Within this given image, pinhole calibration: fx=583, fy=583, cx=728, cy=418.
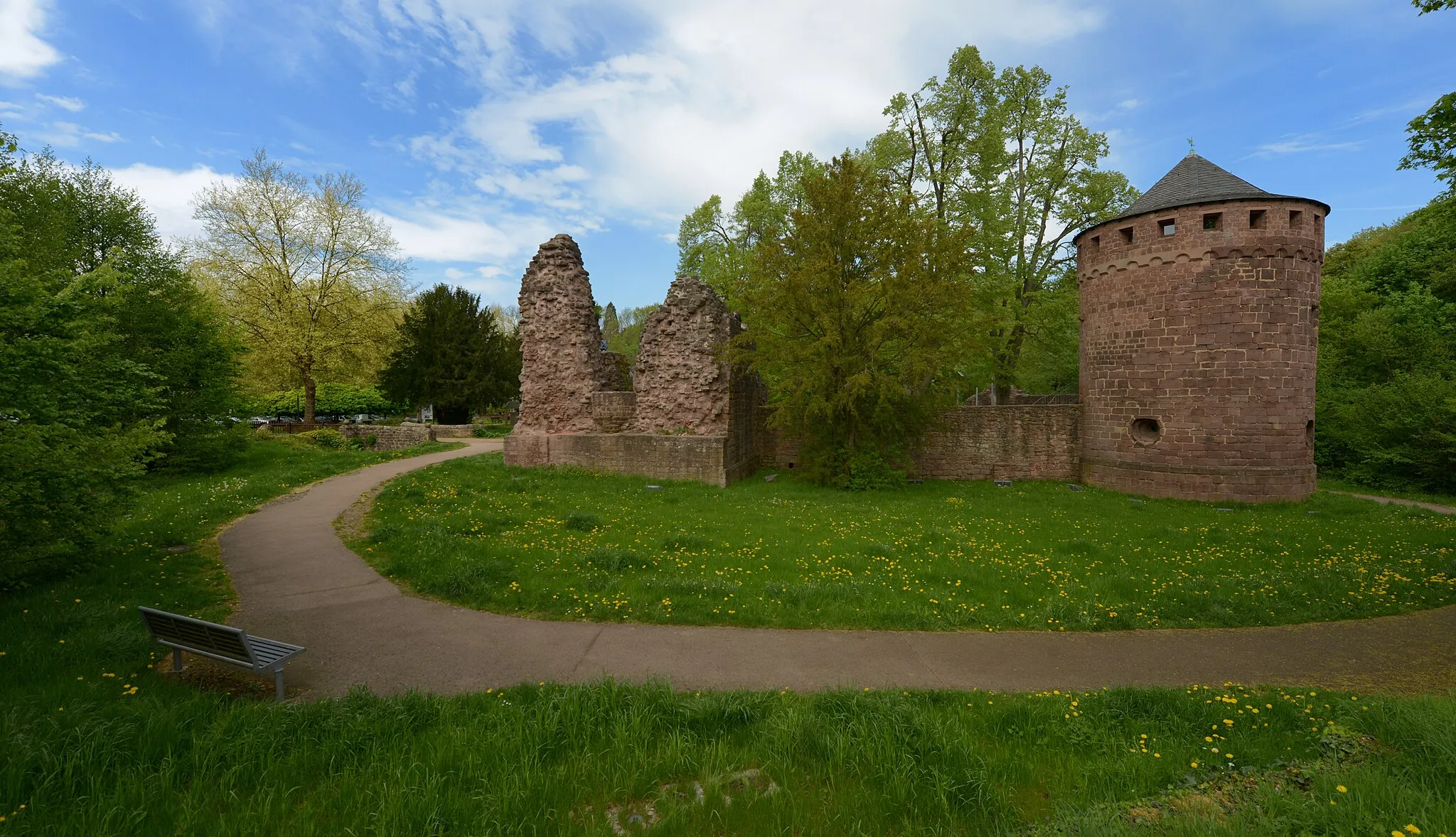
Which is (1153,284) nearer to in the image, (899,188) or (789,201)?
(899,188)

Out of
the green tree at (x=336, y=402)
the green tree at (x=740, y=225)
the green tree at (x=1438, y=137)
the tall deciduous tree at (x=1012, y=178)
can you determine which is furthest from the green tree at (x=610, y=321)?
the green tree at (x=1438, y=137)

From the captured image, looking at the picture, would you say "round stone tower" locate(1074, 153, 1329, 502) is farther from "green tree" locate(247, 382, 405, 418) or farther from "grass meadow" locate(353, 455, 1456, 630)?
"green tree" locate(247, 382, 405, 418)

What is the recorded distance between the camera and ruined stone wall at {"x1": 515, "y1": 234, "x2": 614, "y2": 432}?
17.1 meters

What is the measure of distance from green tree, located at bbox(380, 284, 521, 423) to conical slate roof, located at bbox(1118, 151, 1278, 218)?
28.7 m

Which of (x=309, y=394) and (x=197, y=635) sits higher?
(x=309, y=394)

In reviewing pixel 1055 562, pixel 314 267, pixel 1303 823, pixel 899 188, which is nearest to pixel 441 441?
pixel 314 267

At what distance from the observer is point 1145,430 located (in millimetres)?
15234

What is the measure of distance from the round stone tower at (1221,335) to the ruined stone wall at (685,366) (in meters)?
A: 10.6

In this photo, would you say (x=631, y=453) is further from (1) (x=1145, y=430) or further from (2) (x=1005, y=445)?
(1) (x=1145, y=430)

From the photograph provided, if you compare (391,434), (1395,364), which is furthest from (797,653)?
(1395,364)

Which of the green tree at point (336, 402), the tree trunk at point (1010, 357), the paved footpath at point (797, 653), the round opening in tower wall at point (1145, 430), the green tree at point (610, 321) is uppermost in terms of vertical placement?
the green tree at point (610, 321)

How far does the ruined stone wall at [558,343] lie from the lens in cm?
1708

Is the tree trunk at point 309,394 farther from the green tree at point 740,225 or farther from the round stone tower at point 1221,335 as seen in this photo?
the round stone tower at point 1221,335

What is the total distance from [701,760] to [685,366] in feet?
43.6
